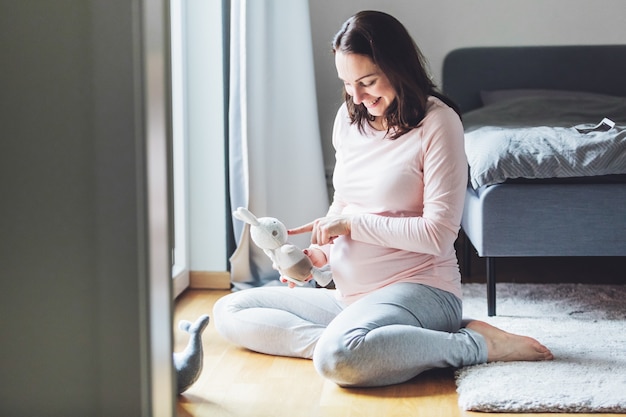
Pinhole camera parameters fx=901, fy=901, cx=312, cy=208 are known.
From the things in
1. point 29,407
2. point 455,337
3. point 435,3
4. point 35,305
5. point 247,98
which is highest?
point 435,3

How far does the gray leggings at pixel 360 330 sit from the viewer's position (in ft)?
A: 6.09

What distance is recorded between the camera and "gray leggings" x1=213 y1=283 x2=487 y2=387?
6.09 ft

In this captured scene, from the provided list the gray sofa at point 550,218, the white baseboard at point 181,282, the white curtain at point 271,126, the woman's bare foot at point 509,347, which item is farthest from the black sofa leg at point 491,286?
the white baseboard at point 181,282

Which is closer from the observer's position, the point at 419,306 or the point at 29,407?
the point at 29,407

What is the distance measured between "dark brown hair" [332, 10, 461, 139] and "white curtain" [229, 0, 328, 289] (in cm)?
99

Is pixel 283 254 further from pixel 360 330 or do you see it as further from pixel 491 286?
pixel 491 286

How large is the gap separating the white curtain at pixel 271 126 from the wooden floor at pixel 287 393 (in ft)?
2.39

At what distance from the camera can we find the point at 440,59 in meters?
3.94

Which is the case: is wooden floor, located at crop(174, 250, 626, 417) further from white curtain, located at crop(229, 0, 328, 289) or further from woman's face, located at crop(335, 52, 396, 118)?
white curtain, located at crop(229, 0, 328, 289)

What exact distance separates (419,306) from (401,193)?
254 mm

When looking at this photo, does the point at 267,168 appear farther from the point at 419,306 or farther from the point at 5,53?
the point at 5,53

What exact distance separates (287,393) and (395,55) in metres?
0.75

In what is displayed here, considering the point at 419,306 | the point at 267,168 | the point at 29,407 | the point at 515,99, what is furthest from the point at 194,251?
A: the point at 29,407

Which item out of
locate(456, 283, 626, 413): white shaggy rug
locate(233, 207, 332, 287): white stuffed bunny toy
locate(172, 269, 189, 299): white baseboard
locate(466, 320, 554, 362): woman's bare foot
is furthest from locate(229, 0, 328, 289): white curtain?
locate(466, 320, 554, 362): woman's bare foot
